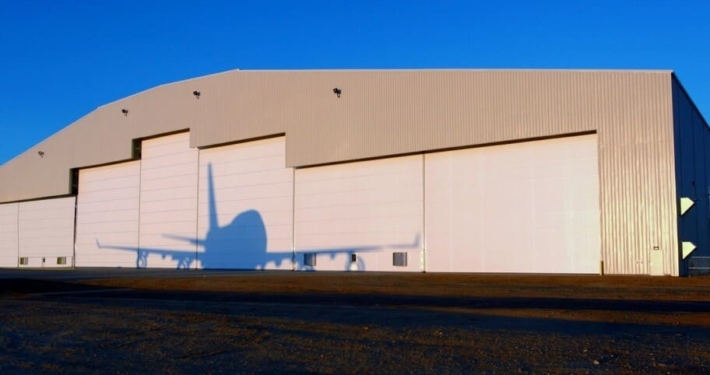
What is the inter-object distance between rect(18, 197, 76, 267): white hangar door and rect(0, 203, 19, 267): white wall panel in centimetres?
85

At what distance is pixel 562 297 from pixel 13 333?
1347cm

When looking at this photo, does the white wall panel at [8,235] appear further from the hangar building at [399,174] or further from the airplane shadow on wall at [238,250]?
the airplane shadow on wall at [238,250]

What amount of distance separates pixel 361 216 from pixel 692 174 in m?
15.7

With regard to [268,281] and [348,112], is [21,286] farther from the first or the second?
[348,112]

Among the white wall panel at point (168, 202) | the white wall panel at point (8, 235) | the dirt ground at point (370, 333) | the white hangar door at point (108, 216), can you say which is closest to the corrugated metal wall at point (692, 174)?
the dirt ground at point (370, 333)

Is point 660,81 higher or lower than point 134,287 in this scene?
higher

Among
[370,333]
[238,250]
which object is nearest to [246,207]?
[238,250]

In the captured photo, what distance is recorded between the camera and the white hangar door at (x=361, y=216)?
37.4 metres

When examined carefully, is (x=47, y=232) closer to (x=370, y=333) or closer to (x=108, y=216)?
(x=108, y=216)

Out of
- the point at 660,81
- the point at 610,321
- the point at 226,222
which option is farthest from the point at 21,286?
the point at 660,81

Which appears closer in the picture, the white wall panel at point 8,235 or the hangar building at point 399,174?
the hangar building at point 399,174

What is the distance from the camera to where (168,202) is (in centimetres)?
4822

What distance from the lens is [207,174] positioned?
4625 cm

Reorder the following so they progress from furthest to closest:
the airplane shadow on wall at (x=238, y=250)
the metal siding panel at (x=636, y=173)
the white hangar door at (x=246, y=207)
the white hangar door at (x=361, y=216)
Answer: the white hangar door at (x=246, y=207), the airplane shadow on wall at (x=238, y=250), the white hangar door at (x=361, y=216), the metal siding panel at (x=636, y=173)
